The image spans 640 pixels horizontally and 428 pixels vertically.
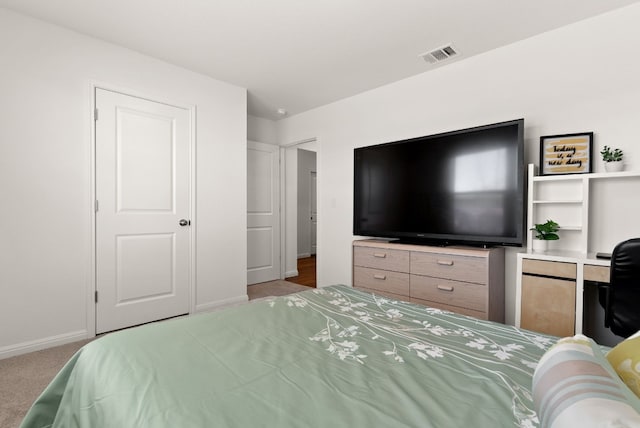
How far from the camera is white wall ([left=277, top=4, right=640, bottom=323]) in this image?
2.22 meters

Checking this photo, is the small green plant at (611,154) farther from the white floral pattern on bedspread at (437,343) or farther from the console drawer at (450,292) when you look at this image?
the white floral pattern on bedspread at (437,343)

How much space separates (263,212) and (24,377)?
3146 mm

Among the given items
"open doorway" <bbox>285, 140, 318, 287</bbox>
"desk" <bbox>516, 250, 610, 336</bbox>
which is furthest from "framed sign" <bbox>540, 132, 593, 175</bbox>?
"open doorway" <bbox>285, 140, 318, 287</bbox>

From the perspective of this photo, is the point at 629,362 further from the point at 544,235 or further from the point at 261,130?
the point at 261,130

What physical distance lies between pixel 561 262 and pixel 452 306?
85cm

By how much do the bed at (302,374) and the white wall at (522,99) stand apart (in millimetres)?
2003

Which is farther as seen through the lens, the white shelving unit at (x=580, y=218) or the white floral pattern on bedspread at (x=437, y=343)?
the white shelving unit at (x=580, y=218)

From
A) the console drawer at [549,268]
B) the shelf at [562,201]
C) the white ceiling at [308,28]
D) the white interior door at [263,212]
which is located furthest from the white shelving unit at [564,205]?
the white interior door at [263,212]

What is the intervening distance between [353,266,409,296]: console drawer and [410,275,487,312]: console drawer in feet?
0.32

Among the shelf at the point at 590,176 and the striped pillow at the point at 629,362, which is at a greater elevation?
the shelf at the point at 590,176

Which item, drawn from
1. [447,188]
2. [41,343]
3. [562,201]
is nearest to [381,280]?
[447,188]

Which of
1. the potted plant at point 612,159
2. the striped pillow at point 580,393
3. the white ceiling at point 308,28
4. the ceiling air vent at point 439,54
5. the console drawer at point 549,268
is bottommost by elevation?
the console drawer at point 549,268

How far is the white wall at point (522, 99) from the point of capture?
7.29 feet

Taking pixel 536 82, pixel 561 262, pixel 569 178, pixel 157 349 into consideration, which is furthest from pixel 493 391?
pixel 536 82
